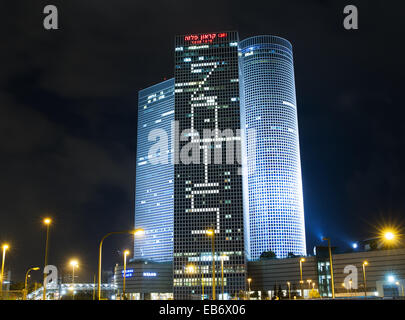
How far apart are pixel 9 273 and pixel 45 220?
134m
